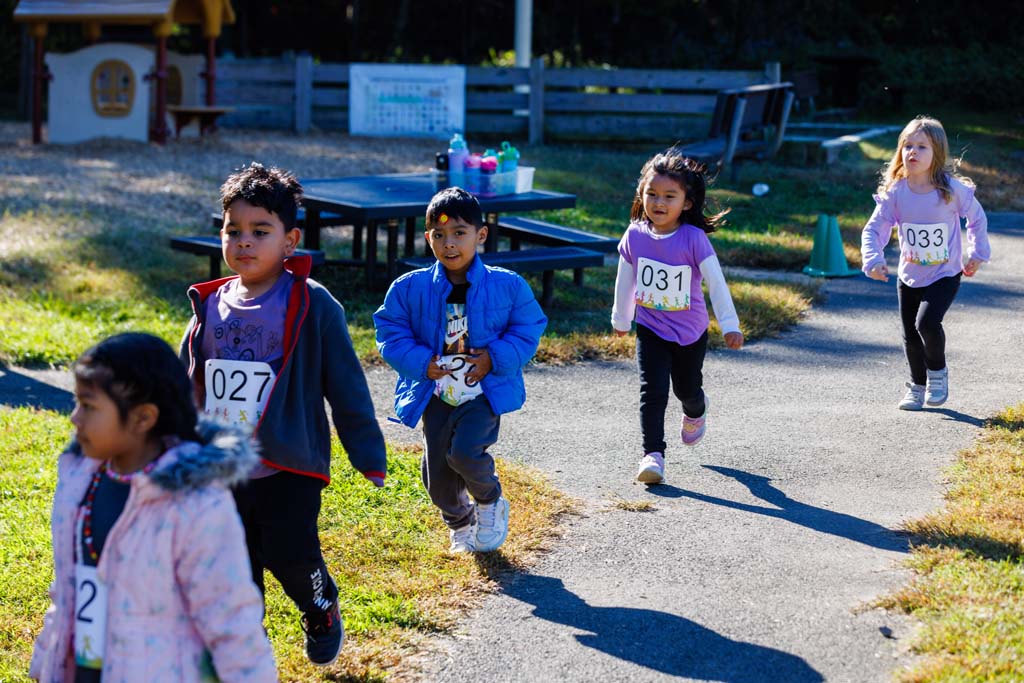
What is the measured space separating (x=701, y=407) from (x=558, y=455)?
2.33 ft

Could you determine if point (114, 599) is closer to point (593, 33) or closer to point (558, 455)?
point (558, 455)

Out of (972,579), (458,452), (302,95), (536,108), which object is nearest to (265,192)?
(458,452)

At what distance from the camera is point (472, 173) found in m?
9.76

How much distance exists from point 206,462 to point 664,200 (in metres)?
3.40

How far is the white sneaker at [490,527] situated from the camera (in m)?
4.74

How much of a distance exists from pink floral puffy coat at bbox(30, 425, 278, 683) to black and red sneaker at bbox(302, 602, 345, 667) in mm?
1218

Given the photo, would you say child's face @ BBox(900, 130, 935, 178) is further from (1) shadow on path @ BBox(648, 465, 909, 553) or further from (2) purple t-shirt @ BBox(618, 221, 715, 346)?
(1) shadow on path @ BBox(648, 465, 909, 553)

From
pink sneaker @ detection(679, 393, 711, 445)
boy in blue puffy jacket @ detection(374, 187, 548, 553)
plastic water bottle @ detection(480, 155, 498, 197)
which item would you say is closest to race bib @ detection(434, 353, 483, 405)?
boy in blue puffy jacket @ detection(374, 187, 548, 553)

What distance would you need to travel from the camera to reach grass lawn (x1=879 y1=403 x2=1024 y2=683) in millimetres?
3730

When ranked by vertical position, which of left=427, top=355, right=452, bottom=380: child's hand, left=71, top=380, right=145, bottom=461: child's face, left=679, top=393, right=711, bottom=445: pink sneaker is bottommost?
left=679, top=393, right=711, bottom=445: pink sneaker

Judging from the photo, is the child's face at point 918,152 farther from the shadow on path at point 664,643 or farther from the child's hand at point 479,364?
the shadow on path at point 664,643

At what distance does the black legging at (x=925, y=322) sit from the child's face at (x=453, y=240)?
10.3ft

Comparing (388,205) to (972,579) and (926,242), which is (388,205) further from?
(972,579)

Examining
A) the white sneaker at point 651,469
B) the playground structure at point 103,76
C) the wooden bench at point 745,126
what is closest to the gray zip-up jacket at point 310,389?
the white sneaker at point 651,469
